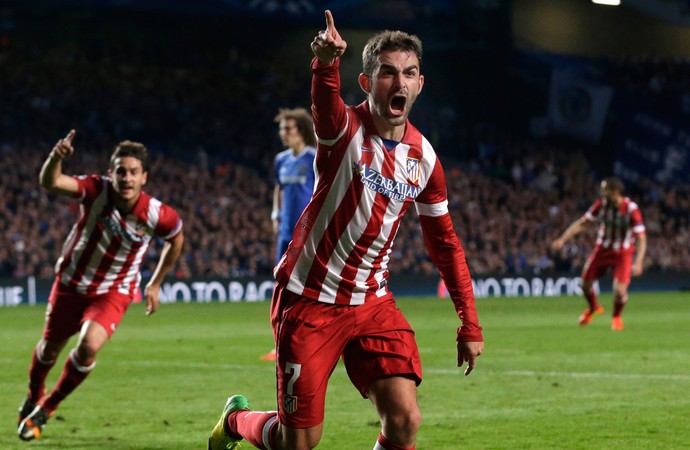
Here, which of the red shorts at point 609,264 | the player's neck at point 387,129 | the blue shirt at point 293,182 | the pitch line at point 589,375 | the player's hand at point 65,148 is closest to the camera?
the player's neck at point 387,129

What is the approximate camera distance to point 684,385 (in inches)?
407

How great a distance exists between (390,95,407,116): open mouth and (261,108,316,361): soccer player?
6.54 metres

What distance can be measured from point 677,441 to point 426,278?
20278 millimetres

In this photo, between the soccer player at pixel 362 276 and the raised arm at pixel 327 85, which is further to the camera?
the soccer player at pixel 362 276

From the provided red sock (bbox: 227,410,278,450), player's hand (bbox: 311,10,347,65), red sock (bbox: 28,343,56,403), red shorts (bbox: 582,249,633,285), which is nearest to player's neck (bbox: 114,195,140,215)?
red sock (bbox: 28,343,56,403)

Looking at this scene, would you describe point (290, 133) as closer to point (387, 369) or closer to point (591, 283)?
point (387, 369)

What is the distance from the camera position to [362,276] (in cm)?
527

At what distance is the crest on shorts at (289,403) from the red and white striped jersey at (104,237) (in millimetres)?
3303

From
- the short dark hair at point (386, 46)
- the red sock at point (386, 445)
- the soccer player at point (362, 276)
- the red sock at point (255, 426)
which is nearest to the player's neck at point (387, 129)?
the soccer player at point (362, 276)

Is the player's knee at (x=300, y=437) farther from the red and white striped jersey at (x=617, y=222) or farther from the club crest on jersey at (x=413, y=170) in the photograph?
the red and white striped jersey at (x=617, y=222)

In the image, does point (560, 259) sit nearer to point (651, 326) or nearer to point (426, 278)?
point (426, 278)

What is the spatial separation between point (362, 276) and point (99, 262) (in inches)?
132

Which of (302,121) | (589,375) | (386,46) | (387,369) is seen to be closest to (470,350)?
(387,369)

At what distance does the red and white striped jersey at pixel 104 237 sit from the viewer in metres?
8.07
